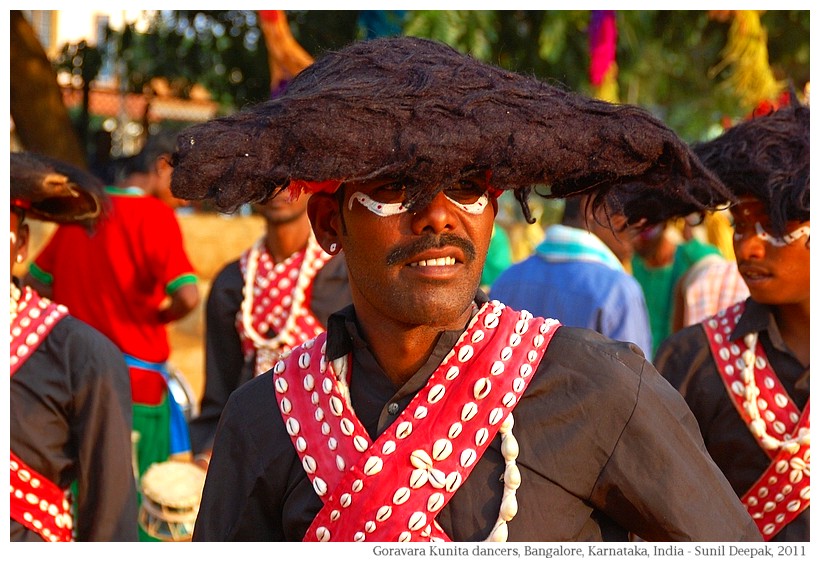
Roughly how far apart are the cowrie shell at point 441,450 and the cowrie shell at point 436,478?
0.03m

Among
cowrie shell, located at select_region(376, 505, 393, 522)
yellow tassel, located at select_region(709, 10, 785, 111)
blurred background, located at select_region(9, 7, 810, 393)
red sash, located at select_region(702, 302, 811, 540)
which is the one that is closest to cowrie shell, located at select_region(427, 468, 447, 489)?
cowrie shell, located at select_region(376, 505, 393, 522)

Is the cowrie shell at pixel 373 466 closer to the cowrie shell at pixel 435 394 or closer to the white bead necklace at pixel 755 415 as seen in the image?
the cowrie shell at pixel 435 394

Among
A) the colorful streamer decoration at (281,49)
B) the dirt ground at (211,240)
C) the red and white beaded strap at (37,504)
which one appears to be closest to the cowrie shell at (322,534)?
the red and white beaded strap at (37,504)

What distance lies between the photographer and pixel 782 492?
3924mm

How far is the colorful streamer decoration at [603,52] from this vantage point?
8992 mm

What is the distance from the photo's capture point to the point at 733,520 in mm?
2621

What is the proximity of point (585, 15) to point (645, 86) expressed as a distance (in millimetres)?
5474

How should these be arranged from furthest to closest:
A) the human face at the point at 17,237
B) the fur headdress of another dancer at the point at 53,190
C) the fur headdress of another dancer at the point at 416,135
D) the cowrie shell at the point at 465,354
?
the fur headdress of another dancer at the point at 53,190
the human face at the point at 17,237
the cowrie shell at the point at 465,354
the fur headdress of another dancer at the point at 416,135

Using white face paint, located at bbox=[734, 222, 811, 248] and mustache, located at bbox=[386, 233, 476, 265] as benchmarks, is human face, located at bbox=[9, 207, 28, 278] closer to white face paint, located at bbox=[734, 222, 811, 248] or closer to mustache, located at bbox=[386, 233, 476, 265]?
mustache, located at bbox=[386, 233, 476, 265]

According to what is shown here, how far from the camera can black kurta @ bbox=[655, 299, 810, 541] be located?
4043 millimetres
